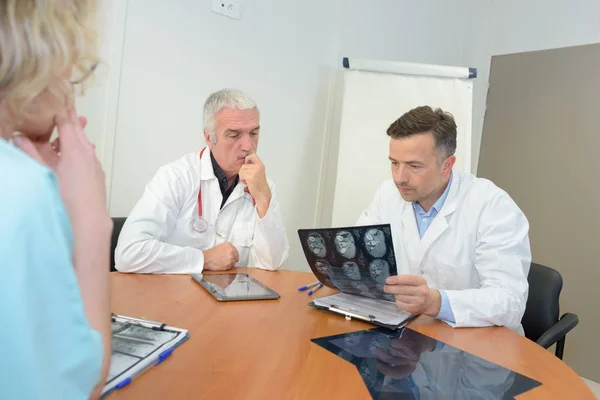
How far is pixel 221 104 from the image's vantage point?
2.01 m

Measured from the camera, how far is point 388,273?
128cm

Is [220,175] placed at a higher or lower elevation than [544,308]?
higher

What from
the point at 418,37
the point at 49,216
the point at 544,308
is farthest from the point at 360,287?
the point at 418,37

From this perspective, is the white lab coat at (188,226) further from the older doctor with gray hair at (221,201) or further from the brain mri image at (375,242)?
the brain mri image at (375,242)

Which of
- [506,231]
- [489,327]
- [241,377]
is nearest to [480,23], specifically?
[506,231]

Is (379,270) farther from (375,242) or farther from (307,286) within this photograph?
(307,286)

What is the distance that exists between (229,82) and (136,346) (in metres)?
2.06

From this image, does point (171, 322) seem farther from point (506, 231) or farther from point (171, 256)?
point (506, 231)

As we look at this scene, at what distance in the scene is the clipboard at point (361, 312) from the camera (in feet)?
4.05

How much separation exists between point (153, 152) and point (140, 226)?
0.96 meters

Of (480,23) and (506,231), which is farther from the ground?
(480,23)

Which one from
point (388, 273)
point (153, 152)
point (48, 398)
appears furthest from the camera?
point (153, 152)

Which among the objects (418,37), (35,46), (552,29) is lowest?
(35,46)

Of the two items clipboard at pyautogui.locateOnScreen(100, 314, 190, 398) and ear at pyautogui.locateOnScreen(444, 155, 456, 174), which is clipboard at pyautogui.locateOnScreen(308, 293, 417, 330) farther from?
ear at pyautogui.locateOnScreen(444, 155, 456, 174)
